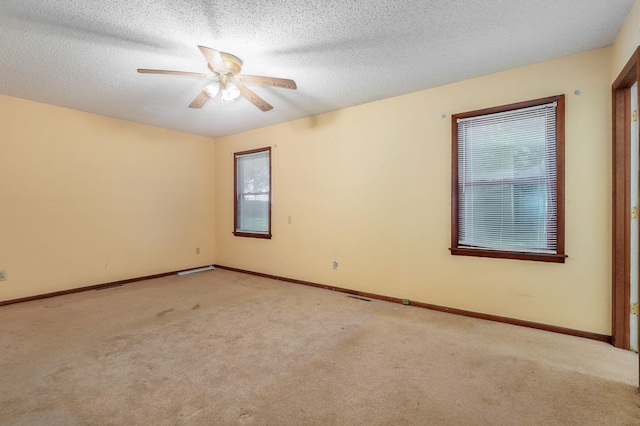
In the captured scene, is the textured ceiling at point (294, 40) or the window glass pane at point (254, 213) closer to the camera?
the textured ceiling at point (294, 40)

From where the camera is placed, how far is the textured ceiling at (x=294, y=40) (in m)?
2.03

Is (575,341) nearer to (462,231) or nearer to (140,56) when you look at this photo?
(462,231)

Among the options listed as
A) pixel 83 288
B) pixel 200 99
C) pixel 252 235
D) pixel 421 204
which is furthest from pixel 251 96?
pixel 83 288

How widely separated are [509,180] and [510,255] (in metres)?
0.75

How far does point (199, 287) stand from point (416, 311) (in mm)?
3058

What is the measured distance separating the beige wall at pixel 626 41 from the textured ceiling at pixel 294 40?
56 millimetres

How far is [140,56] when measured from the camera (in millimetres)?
2607

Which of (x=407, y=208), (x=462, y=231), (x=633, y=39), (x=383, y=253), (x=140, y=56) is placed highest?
(x=140, y=56)

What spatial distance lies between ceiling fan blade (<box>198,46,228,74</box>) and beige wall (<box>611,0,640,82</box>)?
288 cm

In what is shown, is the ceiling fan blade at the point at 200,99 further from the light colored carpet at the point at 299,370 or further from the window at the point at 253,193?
the light colored carpet at the point at 299,370

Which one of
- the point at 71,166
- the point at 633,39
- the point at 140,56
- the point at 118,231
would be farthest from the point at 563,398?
the point at 71,166

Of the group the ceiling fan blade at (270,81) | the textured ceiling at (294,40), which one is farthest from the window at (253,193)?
the ceiling fan blade at (270,81)

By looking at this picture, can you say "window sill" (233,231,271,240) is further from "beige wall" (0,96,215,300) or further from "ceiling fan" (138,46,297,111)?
"ceiling fan" (138,46,297,111)

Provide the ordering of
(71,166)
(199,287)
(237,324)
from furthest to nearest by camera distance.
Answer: (199,287)
(71,166)
(237,324)
